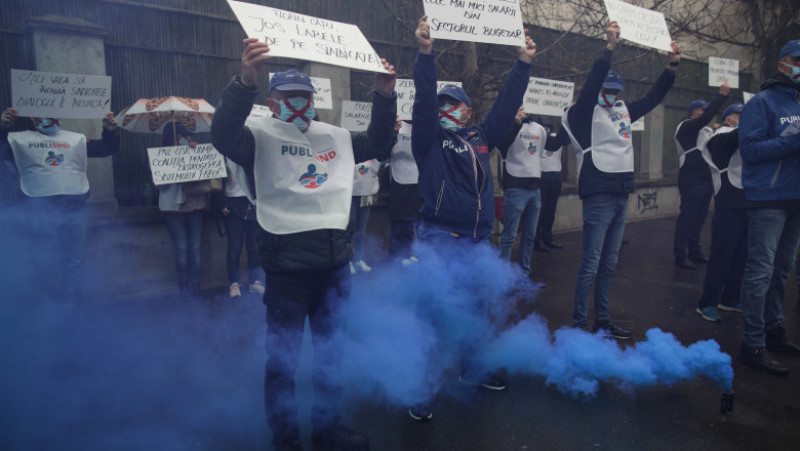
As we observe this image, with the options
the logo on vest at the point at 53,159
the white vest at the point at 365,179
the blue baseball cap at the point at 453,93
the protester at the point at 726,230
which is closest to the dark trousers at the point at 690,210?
the protester at the point at 726,230

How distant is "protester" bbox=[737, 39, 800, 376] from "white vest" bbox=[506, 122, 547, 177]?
2.54m

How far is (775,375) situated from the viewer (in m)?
3.82

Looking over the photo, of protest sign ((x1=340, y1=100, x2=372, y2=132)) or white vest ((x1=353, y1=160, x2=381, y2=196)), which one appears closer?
white vest ((x1=353, y1=160, x2=381, y2=196))

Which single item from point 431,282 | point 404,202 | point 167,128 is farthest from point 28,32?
point 431,282

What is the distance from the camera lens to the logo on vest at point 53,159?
5.27 metres

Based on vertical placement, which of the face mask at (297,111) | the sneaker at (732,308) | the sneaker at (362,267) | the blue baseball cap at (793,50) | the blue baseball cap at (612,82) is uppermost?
the blue baseball cap at (793,50)

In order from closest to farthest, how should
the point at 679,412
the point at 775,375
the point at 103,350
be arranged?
the point at 679,412 → the point at 775,375 → the point at 103,350

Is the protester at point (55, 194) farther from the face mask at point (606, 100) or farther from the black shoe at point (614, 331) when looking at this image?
the black shoe at point (614, 331)

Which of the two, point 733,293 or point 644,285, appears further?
point 644,285

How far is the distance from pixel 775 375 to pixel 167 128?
607 centimetres

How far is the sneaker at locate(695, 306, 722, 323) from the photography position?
5.04 m

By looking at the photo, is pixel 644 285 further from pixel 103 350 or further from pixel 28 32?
pixel 28 32

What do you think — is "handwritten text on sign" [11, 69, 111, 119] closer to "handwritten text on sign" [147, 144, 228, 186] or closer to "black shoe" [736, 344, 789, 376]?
"handwritten text on sign" [147, 144, 228, 186]

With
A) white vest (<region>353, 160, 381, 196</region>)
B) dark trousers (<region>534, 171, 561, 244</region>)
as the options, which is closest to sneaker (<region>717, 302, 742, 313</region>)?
dark trousers (<region>534, 171, 561, 244</region>)
